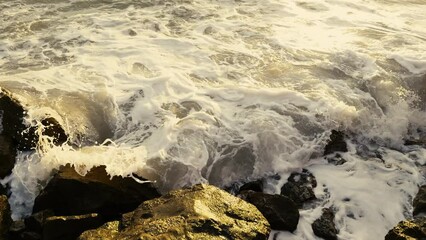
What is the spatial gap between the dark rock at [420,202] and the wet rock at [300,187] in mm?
1306

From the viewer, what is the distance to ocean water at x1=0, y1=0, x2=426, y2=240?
17.6 ft


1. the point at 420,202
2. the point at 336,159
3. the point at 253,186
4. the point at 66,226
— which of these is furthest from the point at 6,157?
the point at 420,202

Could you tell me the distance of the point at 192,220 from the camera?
3.93 meters

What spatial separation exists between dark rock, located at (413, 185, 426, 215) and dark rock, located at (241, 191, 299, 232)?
162 centimetres

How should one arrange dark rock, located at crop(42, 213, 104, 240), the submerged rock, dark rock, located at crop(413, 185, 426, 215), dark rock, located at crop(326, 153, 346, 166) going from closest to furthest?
dark rock, located at crop(42, 213, 104, 240) → dark rock, located at crop(413, 185, 426, 215) → the submerged rock → dark rock, located at crop(326, 153, 346, 166)

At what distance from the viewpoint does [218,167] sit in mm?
5621

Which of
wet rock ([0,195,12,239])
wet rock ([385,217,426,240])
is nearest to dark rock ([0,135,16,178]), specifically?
wet rock ([0,195,12,239])

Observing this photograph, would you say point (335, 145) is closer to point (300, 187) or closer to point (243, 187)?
point (300, 187)

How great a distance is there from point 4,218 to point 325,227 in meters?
3.91

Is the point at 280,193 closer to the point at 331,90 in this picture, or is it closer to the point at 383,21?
the point at 331,90

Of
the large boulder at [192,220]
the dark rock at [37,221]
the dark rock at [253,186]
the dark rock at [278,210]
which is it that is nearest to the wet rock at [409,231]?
the dark rock at [278,210]

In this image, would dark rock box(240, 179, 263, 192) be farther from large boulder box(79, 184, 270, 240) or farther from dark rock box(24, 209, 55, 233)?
dark rock box(24, 209, 55, 233)

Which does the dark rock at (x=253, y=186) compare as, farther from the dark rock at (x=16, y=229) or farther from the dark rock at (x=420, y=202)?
the dark rock at (x=16, y=229)

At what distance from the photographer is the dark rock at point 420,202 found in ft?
16.0
